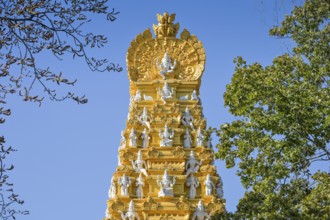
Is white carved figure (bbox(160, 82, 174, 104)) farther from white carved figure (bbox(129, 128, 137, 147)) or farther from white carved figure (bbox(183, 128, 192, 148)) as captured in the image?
white carved figure (bbox(129, 128, 137, 147))

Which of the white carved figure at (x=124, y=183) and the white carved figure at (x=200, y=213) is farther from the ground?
the white carved figure at (x=124, y=183)

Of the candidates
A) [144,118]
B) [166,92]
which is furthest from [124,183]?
[166,92]

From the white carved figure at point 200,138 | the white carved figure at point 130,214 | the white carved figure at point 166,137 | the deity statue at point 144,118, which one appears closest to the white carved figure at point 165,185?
the white carved figure at point 130,214

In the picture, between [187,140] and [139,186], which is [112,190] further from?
[187,140]

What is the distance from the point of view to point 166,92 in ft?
72.0

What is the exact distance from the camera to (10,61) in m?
6.81

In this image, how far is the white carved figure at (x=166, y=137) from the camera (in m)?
20.9

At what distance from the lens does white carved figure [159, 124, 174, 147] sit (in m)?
20.9

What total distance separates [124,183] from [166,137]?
1.97 meters

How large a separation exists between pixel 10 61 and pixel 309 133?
23.4 feet

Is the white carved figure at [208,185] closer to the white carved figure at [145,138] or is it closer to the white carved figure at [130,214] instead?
the white carved figure at [130,214]

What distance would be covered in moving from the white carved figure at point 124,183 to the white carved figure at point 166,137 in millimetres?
1533

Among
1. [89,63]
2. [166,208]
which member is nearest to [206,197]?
[166,208]

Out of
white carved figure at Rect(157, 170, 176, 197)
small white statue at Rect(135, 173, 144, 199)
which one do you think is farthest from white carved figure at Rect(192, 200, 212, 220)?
small white statue at Rect(135, 173, 144, 199)
